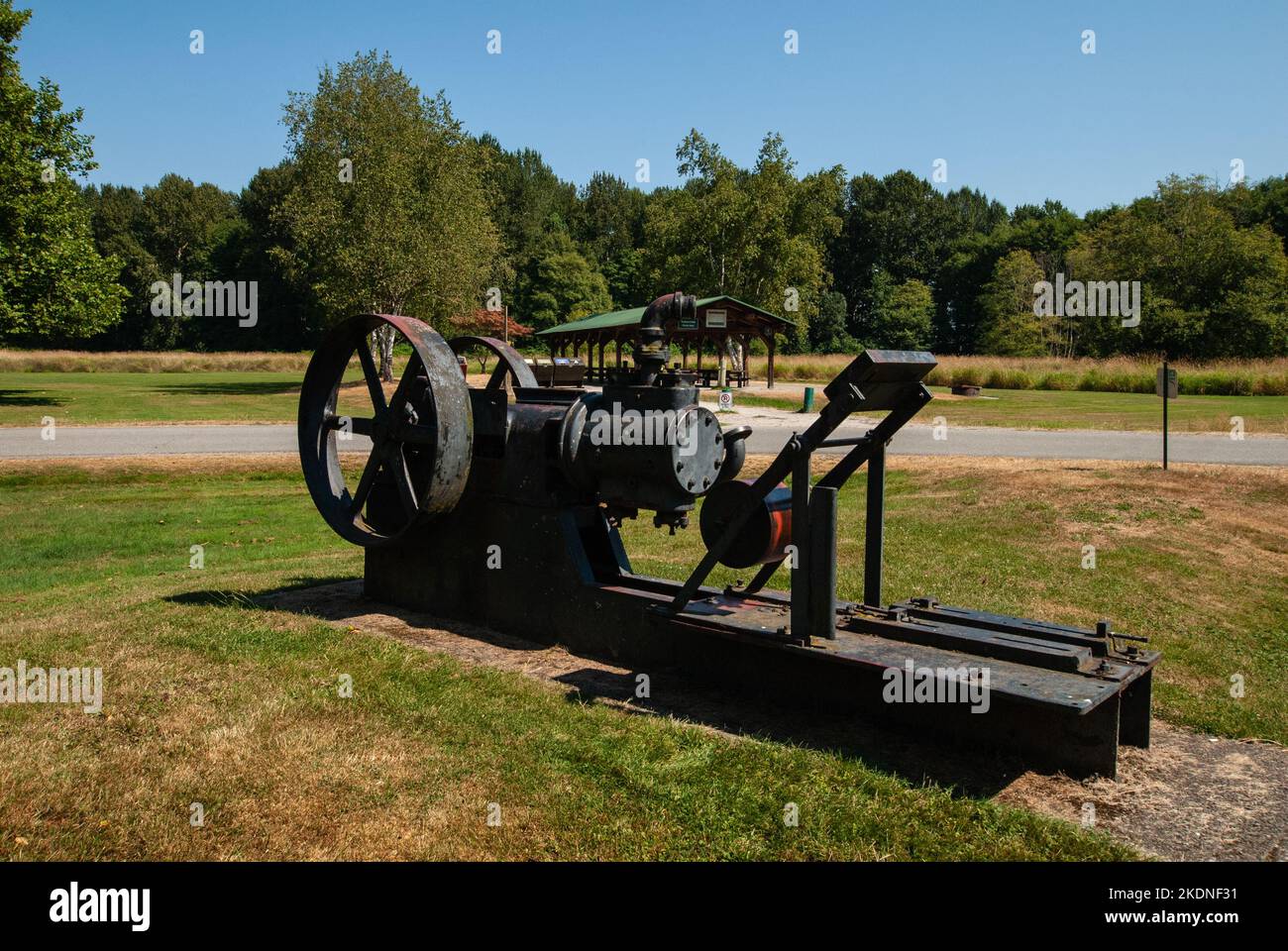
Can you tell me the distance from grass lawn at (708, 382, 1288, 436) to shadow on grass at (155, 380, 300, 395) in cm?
1737

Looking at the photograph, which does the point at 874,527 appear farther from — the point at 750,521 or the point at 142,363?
the point at 142,363

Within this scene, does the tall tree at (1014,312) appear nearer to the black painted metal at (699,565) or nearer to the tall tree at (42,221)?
the tall tree at (42,221)

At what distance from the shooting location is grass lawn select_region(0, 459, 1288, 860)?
3744 millimetres

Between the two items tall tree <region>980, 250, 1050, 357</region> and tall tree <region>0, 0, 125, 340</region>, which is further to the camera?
tall tree <region>980, 250, 1050, 357</region>

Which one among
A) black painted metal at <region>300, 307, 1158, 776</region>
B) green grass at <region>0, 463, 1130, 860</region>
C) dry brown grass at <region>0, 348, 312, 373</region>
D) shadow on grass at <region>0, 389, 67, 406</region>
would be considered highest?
dry brown grass at <region>0, 348, 312, 373</region>

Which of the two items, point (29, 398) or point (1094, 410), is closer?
point (1094, 410)

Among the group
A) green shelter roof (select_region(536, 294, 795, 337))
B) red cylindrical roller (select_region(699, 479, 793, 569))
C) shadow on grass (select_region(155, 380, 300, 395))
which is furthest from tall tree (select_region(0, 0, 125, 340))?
red cylindrical roller (select_region(699, 479, 793, 569))

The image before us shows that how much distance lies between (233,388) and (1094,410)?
3101 cm

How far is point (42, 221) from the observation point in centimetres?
2856

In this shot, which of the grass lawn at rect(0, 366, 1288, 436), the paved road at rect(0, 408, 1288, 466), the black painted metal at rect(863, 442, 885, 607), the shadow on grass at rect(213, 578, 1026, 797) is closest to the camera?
the shadow on grass at rect(213, 578, 1026, 797)

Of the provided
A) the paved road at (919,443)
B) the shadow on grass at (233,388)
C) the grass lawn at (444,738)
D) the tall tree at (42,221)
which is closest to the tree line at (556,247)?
the tall tree at (42,221)

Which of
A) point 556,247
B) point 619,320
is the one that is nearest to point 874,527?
point 619,320

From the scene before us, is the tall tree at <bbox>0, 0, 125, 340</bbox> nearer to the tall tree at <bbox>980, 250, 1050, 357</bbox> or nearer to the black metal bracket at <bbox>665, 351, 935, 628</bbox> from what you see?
the black metal bracket at <bbox>665, 351, 935, 628</bbox>

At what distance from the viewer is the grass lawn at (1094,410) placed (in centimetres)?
2238
